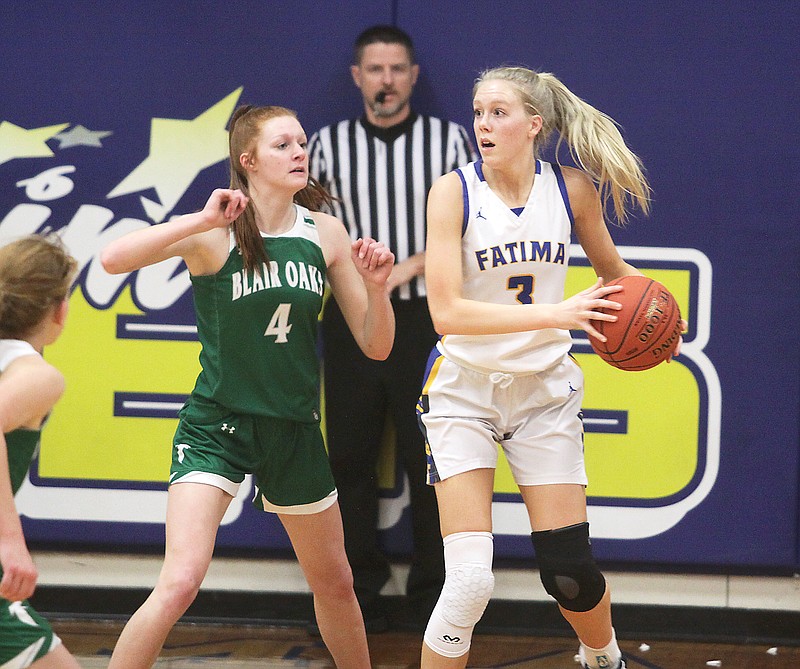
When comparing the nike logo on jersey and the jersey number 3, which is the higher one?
the jersey number 3

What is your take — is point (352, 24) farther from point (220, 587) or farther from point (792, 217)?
point (220, 587)

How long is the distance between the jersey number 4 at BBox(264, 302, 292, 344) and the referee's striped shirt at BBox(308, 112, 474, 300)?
1.44m

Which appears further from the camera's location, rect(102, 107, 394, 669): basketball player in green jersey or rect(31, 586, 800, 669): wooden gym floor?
rect(31, 586, 800, 669): wooden gym floor

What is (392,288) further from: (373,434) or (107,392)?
(107,392)

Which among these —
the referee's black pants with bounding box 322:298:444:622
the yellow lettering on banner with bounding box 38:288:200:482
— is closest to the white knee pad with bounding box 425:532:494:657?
the referee's black pants with bounding box 322:298:444:622

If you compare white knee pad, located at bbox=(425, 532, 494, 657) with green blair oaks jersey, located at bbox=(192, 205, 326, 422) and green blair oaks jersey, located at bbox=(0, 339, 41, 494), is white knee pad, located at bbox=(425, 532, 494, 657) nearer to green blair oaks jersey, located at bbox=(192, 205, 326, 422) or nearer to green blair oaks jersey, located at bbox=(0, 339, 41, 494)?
green blair oaks jersey, located at bbox=(192, 205, 326, 422)

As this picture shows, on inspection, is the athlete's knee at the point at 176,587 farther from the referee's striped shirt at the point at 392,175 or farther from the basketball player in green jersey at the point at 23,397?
the referee's striped shirt at the point at 392,175

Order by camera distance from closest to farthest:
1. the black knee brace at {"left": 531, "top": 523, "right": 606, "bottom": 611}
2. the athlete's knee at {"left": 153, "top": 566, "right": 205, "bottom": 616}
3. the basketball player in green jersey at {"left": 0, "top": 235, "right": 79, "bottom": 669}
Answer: the basketball player in green jersey at {"left": 0, "top": 235, "right": 79, "bottom": 669} → the athlete's knee at {"left": 153, "top": 566, "right": 205, "bottom": 616} → the black knee brace at {"left": 531, "top": 523, "right": 606, "bottom": 611}

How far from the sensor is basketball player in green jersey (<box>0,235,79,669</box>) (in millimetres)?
2643

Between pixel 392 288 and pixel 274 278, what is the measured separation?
4.60 feet

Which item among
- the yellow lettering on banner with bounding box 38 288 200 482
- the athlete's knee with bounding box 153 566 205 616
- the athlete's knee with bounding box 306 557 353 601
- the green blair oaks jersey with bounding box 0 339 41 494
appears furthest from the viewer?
the yellow lettering on banner with bounding box 38 288 200 482

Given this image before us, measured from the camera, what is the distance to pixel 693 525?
5.13 meters

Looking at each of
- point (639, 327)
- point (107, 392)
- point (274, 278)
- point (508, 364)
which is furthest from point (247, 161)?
point (107, 392)

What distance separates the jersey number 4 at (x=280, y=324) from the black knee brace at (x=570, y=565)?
0.98 metres
